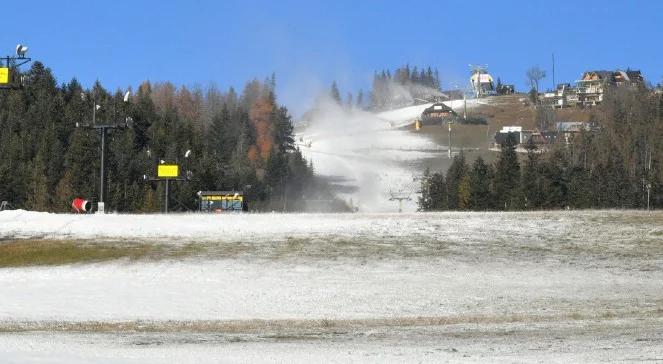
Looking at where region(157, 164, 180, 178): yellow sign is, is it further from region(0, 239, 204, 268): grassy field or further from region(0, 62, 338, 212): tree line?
region(0, 239, 204, 268): grassy field

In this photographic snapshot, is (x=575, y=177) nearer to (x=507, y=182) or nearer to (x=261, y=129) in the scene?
(x=507, y=182)

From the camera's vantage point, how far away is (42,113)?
457 feet

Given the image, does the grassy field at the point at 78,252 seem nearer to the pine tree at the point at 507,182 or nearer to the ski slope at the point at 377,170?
the pine tree at the point at 507,182

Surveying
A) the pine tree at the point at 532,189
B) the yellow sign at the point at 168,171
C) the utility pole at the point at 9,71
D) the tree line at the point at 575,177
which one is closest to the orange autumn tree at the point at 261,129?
the tree line at the point at 575,177

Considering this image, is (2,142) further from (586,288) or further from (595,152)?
(586,288)

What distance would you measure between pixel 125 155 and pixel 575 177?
65060 mm

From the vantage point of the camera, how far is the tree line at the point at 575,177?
329 ft

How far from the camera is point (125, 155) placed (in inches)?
4670

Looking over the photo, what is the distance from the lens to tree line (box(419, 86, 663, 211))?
100188 millimetres

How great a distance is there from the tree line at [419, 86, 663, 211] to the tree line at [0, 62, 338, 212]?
28559mm

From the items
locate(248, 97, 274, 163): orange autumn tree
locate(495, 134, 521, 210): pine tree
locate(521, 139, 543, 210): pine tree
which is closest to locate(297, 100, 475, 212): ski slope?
locate(248, 97, 274, 163): orange autumn tree

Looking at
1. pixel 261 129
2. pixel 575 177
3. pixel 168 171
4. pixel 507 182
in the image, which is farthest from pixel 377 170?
pixel 168 171

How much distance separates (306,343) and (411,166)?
161390 mm

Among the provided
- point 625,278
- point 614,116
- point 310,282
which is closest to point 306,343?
point 310,282
